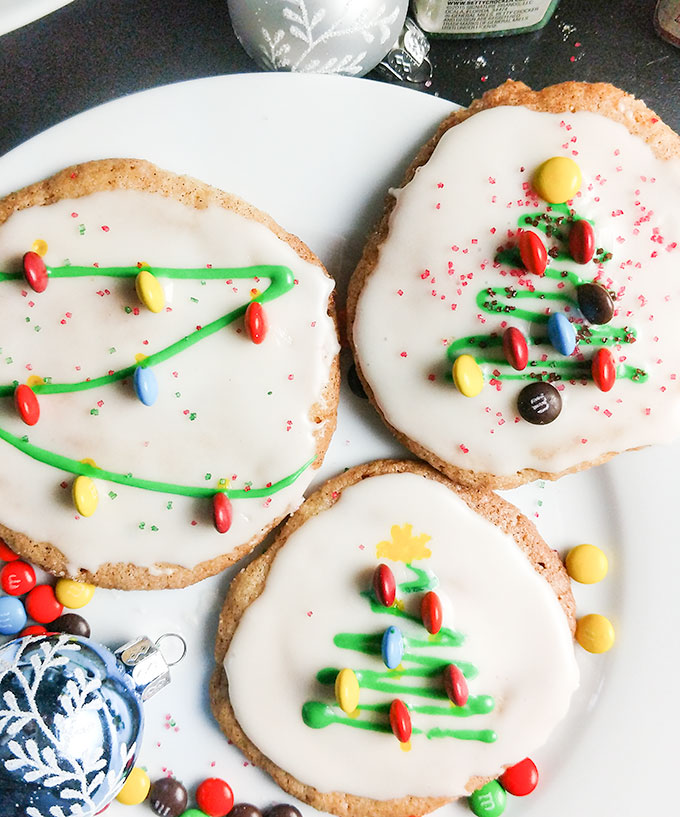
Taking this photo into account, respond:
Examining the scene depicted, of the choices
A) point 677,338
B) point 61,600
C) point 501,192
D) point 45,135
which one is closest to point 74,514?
point 61,600

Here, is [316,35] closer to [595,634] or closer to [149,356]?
[149,356]

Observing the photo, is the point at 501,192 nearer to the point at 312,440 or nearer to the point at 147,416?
the point at 312,440

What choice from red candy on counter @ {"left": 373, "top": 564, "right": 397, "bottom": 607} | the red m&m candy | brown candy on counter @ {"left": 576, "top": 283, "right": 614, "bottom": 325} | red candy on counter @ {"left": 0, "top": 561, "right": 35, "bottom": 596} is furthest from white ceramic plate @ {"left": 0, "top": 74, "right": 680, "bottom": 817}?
brown candy on counter @ {"left": 576, "top": 283, "right": 614, "bottom": 325}

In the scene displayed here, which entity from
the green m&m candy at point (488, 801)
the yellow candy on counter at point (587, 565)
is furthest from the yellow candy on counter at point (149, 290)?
the green m&m candy at point (488, 801)

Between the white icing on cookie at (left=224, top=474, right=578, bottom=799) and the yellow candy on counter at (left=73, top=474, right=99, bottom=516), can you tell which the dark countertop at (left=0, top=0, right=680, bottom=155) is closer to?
the yellow candy on counter at (left=73, top=474, right=99, bottom=516)

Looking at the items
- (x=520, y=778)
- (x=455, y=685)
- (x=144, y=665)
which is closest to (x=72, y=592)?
(x=144, y=665)
